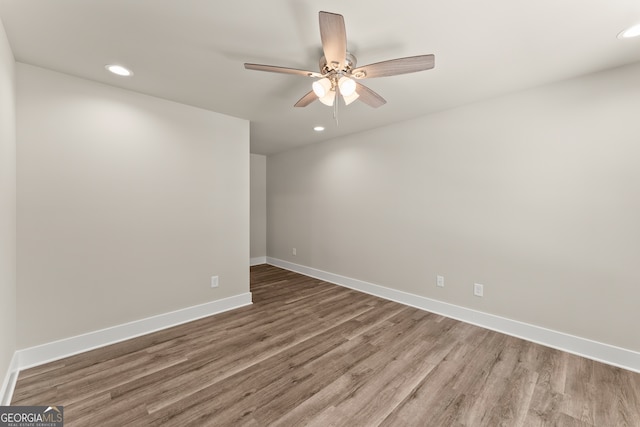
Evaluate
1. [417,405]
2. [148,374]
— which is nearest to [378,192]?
[417,405]

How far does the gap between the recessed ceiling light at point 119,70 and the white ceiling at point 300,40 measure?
68 millimetres

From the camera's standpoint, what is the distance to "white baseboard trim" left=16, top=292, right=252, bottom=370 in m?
2.08

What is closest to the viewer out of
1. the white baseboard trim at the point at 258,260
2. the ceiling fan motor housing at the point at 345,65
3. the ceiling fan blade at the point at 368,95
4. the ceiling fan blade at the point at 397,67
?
the ceiling fan blade at the point at 397,67

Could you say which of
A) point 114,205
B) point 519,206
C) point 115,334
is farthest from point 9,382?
point 519,206

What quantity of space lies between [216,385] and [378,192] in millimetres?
2895

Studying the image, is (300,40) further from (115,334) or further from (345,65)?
(115,334)

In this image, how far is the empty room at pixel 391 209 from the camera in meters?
1.62

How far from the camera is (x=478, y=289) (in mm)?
2834

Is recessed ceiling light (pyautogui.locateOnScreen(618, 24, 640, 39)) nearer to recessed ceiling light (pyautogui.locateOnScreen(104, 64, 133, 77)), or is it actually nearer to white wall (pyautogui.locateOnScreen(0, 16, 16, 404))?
recessed ceiling light (pyautogui.locateOnScreen(104, 64, 133, 77))

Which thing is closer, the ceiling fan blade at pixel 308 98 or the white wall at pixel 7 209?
the white wall at pixel 7 209

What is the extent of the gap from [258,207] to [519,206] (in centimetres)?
451

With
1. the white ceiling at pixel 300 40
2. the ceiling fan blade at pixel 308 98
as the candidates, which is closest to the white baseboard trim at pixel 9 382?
the white ceiling at pixel 300 40

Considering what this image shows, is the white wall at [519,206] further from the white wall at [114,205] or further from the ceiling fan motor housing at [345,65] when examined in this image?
the white wall at [114,205]

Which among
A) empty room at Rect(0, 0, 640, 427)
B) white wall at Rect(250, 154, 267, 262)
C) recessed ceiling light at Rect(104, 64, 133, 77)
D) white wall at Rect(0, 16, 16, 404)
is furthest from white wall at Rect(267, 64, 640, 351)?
white wall at Rect(0, 16, 16, 404)
